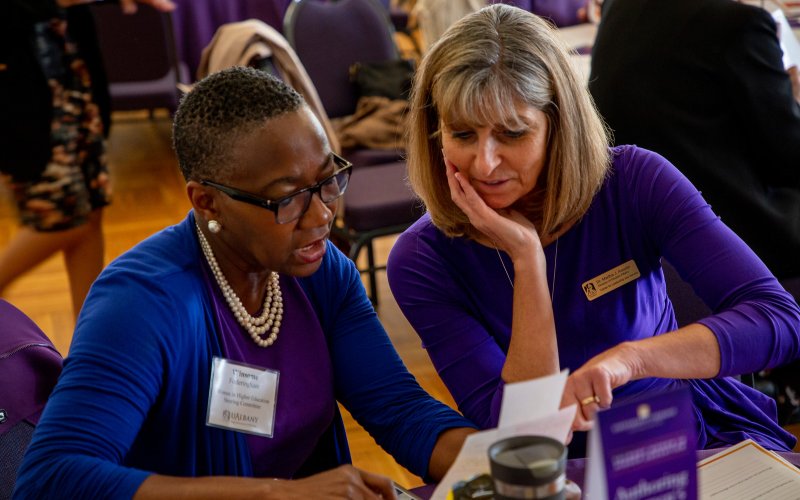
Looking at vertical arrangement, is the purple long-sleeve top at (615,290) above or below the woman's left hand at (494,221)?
below

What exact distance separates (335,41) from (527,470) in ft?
12.2

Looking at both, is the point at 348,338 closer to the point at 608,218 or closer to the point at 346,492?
the point at 346,492

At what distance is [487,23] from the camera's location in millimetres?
1697

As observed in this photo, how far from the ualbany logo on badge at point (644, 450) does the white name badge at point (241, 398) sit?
0.62 metres

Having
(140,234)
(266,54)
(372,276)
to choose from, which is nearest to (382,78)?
(266,54)

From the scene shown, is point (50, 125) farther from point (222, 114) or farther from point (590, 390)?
point (590, 390)

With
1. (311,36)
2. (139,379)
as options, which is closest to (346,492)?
(139,379)

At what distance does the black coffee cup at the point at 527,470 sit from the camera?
0.95m

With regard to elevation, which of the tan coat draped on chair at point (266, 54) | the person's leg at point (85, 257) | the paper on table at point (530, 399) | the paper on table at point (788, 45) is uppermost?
the paper on table at point (530, 399)

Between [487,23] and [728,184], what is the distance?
981 millimetres

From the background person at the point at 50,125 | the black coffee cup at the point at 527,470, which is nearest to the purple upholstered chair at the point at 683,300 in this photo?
the black coffee cup at the point at 527,470

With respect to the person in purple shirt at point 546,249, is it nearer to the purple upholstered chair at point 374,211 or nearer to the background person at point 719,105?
the background person at point 719,105

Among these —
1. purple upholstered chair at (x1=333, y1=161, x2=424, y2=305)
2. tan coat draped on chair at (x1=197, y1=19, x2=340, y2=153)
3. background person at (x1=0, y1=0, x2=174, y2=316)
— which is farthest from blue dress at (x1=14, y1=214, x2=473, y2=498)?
tan coat draped on chair at (x1=197, y1=19, x2=340, y2=153)

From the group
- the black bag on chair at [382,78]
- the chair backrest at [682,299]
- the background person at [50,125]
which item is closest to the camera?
the chair backrest at [682,299]
